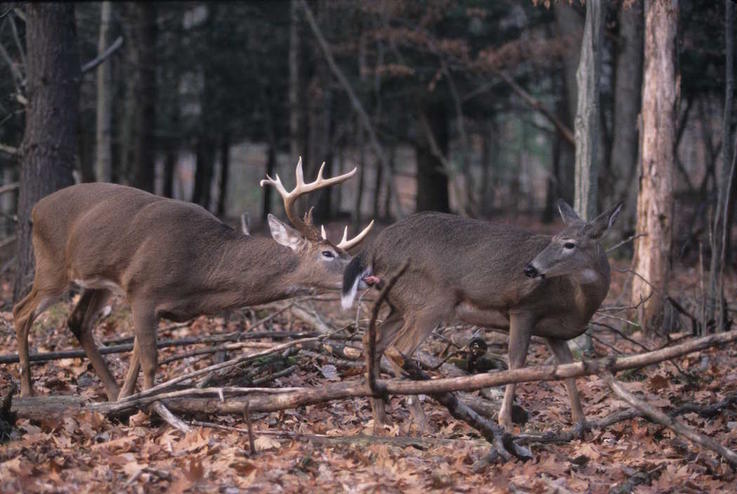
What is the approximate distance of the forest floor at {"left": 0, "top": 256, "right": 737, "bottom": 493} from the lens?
5.18m

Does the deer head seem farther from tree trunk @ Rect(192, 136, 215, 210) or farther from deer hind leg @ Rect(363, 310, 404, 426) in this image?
tree trunk @ Rect(192, 136, 215, 210)

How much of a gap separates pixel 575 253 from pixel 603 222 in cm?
35

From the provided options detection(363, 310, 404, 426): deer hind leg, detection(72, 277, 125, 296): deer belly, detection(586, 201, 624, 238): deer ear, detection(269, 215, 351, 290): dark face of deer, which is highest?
detection(586, 201, 624, 238): deer ear

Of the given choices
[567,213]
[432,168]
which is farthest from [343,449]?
[432,168]

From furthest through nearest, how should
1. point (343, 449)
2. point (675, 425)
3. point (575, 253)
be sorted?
point (575, 253) → point (343, 449) → point (675, 425)

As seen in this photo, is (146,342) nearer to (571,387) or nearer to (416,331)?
(416,331)

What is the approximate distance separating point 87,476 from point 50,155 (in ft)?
19.6

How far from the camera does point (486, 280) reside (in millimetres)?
7367

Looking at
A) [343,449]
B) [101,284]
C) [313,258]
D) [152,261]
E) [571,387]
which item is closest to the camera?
[343,449]

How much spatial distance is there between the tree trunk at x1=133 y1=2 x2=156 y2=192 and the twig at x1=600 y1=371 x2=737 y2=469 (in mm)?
16886

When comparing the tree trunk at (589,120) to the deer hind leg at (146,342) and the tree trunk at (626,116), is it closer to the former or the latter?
the deer hind leg at (146,342)

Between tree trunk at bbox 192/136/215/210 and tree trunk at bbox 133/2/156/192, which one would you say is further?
tree trunk at bbox 192/136/215/210

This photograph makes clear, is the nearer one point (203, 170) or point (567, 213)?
point (567, 213)

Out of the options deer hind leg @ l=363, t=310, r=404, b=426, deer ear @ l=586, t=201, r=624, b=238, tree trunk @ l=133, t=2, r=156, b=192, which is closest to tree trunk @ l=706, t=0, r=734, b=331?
deer ear @ l=586, t=201, r=624, b=238
